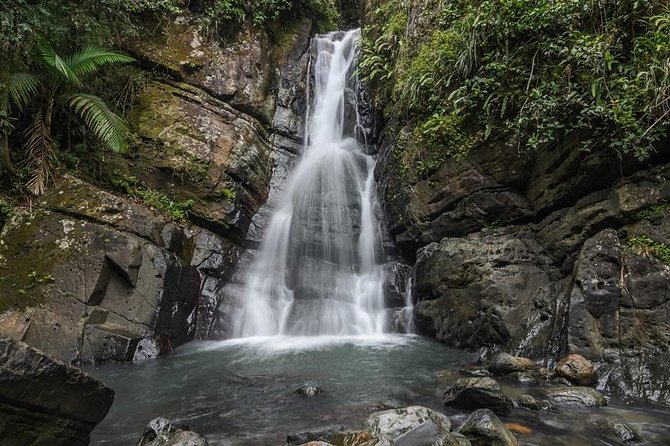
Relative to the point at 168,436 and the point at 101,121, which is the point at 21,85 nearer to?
the point at 101,121

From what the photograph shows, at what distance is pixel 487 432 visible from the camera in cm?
358

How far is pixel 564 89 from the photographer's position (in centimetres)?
686

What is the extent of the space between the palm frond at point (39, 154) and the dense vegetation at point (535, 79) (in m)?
7.39

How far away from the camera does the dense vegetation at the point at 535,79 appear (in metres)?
6.15

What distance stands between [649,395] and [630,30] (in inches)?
217

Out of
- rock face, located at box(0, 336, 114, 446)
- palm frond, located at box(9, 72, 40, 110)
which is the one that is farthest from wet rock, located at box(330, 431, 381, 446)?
palm frond, located at box(9, 72, 40, 110)

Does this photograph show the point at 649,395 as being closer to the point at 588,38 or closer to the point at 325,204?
the point at 588,38

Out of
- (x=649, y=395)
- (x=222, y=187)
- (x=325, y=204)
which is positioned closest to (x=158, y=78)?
(x=222, y=187)

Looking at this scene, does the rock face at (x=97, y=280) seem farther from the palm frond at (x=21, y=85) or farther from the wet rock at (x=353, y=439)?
the wet rock at (x=353, y=439)

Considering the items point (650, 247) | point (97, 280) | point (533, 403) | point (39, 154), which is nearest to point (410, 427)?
point (533, 403)

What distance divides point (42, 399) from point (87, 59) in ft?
26.7

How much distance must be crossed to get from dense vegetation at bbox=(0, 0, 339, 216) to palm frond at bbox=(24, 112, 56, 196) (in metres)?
0.02

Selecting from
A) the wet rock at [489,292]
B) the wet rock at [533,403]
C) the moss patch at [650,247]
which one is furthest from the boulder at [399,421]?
the moss patch at [650,247]

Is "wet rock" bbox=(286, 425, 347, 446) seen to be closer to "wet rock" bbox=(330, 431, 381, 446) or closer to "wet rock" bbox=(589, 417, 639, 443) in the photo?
"wet rock" bbox=(330, 431, 381, 446)
